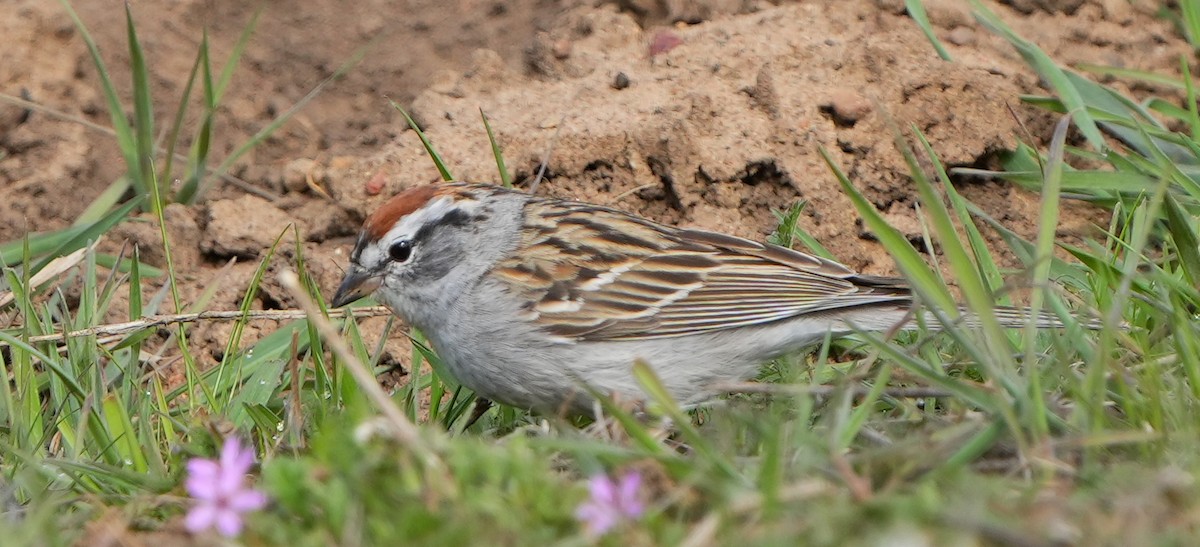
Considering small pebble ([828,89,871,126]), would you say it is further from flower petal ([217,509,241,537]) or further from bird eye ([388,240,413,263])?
flower petal ([217,509,241,537])

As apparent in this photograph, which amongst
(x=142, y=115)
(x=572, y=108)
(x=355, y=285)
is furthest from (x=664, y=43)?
(x=142, y=115)

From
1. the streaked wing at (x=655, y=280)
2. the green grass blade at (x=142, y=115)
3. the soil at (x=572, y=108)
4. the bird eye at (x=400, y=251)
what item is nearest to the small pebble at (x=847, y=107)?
the soil at (x=572, y=108)

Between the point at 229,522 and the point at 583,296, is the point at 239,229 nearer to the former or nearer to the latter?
the point at 583,296

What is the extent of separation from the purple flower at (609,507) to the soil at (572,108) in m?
2.66

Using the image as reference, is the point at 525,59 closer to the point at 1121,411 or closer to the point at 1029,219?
the point at 1029,219

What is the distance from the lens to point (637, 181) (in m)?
5.30

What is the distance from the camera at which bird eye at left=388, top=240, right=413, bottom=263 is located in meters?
4.41

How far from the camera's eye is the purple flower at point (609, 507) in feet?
7.66

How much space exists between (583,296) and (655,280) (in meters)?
0.25

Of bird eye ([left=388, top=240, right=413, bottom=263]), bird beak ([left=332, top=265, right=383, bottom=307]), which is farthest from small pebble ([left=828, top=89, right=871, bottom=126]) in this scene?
bird beak ([left=332, top=265, right=383, bottom=307])

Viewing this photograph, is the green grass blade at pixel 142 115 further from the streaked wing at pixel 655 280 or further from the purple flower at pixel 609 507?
the purple flower at pixel 609 507

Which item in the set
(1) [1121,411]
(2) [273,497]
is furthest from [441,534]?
(1) [1121,411]

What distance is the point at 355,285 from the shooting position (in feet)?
14.5

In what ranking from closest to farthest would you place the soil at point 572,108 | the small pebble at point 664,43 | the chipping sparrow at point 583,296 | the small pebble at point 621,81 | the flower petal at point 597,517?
the flower petal at point 597,517 → the chipping sparrow at point 583,296 → the soil at point 572,108 → the small pebble at point 621,81 → the small pebble at point 664,43
